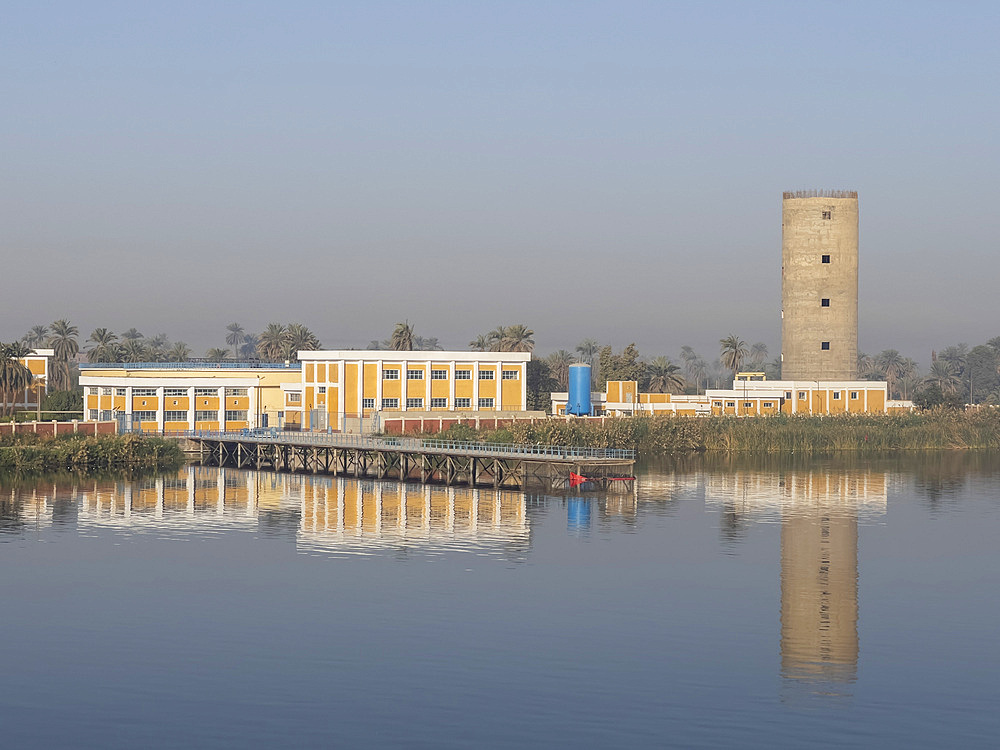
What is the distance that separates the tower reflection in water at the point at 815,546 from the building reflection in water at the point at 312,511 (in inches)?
549

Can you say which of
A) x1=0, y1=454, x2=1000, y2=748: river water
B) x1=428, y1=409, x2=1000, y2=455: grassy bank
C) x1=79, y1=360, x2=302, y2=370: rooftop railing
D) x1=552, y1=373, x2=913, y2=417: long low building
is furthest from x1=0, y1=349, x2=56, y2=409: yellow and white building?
x1=0, y1=454, x2=1000, y2=748: river water

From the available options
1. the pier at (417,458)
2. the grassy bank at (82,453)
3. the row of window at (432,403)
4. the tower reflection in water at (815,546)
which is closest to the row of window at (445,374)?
the row of window at (432,403)

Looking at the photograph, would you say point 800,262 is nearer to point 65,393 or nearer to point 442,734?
point 65,393

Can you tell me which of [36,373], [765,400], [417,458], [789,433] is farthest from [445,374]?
[36,373]

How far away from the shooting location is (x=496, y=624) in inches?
1794

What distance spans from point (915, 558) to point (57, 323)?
532 feet

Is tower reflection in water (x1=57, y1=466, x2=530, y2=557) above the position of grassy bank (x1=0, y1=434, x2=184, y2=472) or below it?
below

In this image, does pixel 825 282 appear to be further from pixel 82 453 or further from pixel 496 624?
pixel 496 624

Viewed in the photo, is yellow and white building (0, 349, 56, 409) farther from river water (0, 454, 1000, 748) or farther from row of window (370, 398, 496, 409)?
river water (0, 454, 1000, 748)

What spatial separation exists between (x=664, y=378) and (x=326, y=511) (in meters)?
110

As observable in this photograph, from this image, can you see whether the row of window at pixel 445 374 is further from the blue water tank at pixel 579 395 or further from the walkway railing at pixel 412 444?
the walkway railing at pixel 412 444

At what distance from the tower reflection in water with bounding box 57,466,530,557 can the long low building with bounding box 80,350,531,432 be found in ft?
94.7

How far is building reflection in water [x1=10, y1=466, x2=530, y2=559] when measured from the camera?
67250 millimetres

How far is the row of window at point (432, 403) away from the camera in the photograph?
443ft
